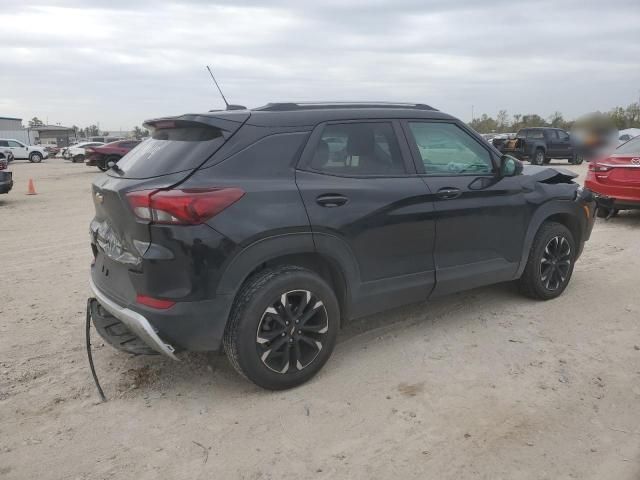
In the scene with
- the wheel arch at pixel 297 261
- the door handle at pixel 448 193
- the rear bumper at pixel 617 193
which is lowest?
the rear bumper at pixel 617 193

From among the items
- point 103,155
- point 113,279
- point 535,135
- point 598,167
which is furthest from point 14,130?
point 113,279

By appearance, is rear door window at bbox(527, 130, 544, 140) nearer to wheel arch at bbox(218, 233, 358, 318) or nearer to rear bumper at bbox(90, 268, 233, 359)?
wheel arch at bbox(218, 233, 358, 318)

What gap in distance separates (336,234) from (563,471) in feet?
5.81

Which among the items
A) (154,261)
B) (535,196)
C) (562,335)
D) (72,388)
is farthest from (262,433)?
(535,196)

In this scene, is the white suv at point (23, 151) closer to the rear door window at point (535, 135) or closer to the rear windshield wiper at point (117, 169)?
the rear door window at point (535, 135)

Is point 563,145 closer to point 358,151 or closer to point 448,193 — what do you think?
point 448,193

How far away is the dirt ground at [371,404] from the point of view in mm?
2668

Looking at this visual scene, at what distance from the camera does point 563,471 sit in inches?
101

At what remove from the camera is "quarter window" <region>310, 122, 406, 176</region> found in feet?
11.5

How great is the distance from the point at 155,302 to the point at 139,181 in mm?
723

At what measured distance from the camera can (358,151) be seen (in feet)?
12.0

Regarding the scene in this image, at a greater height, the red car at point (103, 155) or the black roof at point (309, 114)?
the black roof at point (309, 114)

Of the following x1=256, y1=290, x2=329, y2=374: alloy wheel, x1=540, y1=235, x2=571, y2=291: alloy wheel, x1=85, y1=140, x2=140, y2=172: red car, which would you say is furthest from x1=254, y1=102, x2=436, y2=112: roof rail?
x1=85, y1=140, x2=140, y2=172: red car

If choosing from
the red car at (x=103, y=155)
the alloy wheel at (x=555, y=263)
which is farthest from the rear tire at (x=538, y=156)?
the alloy wheel at (x=555, y=263)
